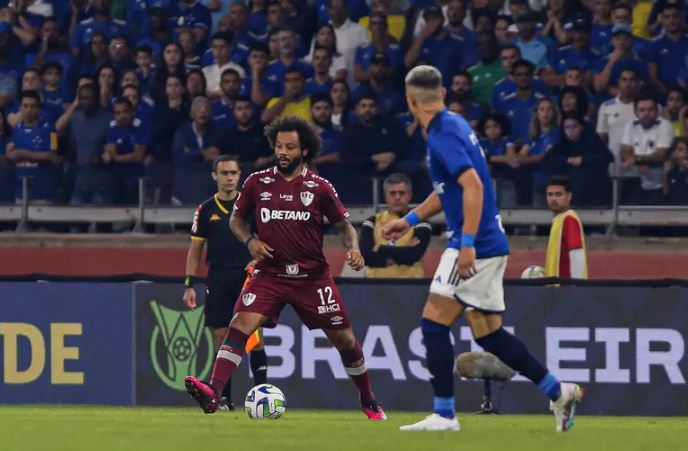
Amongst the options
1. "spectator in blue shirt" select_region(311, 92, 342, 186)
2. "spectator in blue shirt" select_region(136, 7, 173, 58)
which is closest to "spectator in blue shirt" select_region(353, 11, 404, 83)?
"spectator in blue shirt" select_region(311, 92, 342, 186)

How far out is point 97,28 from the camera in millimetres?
22219

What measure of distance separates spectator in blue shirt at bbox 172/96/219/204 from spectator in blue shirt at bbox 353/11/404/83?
1.80 metres

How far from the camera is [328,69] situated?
20188 millimetres

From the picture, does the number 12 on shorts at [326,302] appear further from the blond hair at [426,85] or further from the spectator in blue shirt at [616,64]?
the spectator in blue shirt at [616,64]

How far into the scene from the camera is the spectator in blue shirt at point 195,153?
61.7 feet

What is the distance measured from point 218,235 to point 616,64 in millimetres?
6145

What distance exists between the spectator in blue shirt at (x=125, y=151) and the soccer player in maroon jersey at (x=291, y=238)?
21.3 ft

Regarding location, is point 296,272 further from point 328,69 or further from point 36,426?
point 328,69

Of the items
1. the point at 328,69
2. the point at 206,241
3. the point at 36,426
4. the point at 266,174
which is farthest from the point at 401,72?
the point at 36,426

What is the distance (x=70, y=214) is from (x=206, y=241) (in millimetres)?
4888

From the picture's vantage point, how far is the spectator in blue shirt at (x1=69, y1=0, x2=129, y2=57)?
72.7 ft

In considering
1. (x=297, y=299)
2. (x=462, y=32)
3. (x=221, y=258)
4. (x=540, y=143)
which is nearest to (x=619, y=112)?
(x=540, y=143)

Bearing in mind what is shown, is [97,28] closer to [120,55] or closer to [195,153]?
[120,55]

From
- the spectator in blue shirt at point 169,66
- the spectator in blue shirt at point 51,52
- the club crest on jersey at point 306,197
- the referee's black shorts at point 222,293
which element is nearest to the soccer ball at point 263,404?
the club crest on jersey at point 306,197
